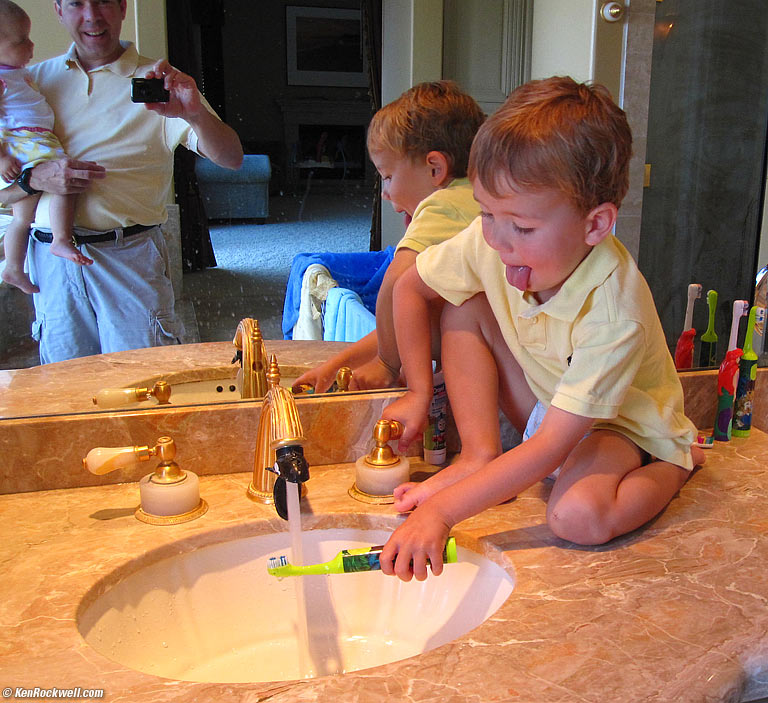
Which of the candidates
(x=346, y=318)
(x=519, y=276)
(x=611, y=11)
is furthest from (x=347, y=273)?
(x=611, y=11)

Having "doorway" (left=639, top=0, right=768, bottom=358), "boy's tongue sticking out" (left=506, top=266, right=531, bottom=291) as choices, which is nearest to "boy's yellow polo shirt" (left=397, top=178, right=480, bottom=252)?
"boy's tongue sticking out" (left=506, top=266, right=531, bottom=291)

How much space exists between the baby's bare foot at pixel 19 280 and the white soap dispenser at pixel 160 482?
24 cm

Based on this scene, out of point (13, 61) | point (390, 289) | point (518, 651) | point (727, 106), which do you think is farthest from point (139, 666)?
point (727, 106)

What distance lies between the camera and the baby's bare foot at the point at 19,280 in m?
1.05

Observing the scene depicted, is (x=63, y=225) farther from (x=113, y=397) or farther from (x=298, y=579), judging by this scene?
(x=298, y=579)

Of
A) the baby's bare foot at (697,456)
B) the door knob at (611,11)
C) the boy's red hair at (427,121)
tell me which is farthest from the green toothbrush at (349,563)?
the door knob at (611,11)

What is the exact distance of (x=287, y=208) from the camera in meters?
1.15

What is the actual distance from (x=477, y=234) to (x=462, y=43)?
0.30 meters

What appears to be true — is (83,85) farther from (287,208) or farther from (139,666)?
(139,666)

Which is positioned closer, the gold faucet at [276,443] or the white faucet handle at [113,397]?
the gold faucet at [276,443]

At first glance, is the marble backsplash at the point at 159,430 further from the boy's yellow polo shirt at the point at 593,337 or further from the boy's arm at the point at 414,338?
the boy's yellow polo shirt at the point at 593,337

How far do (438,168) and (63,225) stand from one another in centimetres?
56

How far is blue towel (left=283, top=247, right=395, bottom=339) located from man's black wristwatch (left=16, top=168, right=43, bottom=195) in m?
0.37

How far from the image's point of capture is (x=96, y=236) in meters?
1.09
